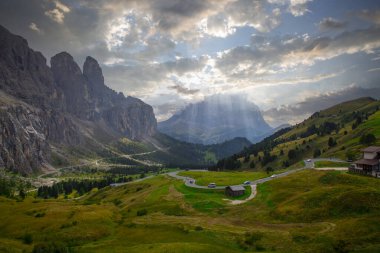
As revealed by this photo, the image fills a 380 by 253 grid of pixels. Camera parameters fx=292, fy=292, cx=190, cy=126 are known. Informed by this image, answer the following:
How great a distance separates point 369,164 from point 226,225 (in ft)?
224

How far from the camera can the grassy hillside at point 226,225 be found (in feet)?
170

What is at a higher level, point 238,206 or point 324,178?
point 324,178

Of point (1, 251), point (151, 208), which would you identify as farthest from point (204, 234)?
point (151, 208)

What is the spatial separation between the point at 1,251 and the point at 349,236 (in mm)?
58951

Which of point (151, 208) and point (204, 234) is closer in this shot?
point (204, 234)

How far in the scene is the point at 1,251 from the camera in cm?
4738

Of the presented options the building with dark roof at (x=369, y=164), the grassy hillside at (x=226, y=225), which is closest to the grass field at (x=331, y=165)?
the building with dark roof at (x=369, y=164)

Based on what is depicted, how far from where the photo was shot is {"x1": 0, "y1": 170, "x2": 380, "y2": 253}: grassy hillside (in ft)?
170

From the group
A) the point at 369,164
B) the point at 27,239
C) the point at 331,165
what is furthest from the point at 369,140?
the point at 27,239

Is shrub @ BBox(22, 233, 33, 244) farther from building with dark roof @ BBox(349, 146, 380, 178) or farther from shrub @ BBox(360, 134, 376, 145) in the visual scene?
shrub @ BBox(360, 134, 376, 145)

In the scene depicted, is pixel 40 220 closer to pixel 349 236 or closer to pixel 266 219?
pixel 266 219

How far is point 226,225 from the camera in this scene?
7194 cm

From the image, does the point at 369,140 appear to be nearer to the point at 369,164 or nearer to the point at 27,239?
the point at 369,164

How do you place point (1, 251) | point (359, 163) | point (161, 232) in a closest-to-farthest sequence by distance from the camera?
point (1, 251) < point (161, 232) < point (359, 163)
